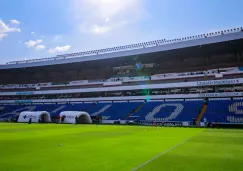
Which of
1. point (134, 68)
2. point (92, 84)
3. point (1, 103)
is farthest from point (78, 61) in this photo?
point (1, 103)

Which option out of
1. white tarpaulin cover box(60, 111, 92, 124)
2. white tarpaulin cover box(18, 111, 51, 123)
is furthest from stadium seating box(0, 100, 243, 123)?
white tarpaulin cover box(18, 111, 51, 123)

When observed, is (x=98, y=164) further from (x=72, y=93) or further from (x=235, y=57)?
(x=72, y=93)

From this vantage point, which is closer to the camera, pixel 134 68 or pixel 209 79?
pixel 209 79

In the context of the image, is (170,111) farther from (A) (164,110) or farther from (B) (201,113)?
(B) (201,113)

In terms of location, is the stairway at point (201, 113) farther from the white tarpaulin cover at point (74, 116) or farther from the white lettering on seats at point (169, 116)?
the white tarpaulin cover at point (74, 116)

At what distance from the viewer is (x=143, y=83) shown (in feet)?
186

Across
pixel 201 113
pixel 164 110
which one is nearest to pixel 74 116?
pixel 164 110

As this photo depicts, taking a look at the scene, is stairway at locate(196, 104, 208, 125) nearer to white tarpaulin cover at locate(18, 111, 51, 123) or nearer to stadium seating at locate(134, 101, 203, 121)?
stadium seating at locate(134, 101, 203, 121)

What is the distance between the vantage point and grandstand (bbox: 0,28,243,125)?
44.9 meters

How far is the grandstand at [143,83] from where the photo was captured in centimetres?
4490

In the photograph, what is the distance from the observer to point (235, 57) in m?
51.3

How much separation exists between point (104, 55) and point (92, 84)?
33.1ft

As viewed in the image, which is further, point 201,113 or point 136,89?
point 136,89

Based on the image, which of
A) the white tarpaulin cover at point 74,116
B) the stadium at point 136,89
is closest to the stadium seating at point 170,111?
the stadium at point 136,89
